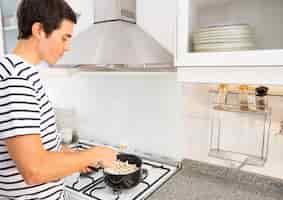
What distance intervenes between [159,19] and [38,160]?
75cm

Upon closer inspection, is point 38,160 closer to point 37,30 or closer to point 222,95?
point 37,30

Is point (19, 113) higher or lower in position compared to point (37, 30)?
lower

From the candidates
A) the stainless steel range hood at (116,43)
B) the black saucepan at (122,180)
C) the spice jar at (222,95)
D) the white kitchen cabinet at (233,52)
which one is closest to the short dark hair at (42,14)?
the stainless steel range hood at (116,43)

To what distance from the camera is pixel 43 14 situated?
588 millimetres

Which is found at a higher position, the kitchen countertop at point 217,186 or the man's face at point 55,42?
the man's face at point 55,42

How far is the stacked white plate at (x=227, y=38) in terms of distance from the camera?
28.6 inches

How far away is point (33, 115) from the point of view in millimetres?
541

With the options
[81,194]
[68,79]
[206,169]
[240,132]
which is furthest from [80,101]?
[240,132]

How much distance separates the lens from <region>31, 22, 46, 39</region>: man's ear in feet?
1.94

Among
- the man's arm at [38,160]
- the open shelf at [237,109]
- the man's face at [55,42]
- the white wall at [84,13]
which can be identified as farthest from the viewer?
the white wall at [84,13]

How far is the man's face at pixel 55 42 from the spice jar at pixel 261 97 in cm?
74

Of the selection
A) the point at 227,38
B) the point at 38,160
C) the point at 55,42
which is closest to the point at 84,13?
the point at 55,42

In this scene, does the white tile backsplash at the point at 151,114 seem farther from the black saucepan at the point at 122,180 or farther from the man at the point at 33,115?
the man at the point at 33,115

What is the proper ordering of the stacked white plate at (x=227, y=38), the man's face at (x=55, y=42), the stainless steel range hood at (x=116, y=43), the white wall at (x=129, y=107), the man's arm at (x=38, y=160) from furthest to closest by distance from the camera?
the white wall at (x=129, y=107)
the stainless steel range hood at (x=116, y=43)
the stacked white plate at (x=227, y=38)
the man's face at (x=55, y=42)
the man's arm at (x=38, y=160)
